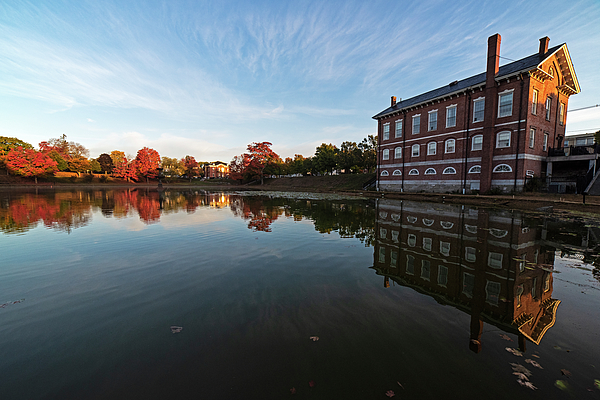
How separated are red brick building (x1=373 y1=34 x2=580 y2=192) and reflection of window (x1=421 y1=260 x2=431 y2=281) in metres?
25.8

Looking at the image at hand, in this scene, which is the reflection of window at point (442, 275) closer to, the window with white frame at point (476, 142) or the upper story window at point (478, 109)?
the window with white frame at point (476, 142)

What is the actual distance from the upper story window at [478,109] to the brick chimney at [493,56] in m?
2.00

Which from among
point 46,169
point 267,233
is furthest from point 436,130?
point 46,169

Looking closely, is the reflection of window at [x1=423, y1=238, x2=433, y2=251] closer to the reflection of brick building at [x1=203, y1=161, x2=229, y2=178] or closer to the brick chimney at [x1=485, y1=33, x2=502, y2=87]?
the brick chimney at [x1=485, y1=33, x2=502, y2=87]

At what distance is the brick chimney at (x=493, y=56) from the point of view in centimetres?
2482

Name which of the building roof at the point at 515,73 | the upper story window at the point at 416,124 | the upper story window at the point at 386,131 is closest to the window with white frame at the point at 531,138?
the building roof at the point at 515,73

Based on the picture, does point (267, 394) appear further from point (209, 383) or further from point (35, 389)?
point (35, 389)

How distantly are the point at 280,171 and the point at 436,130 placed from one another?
53931mm

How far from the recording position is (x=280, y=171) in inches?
3135

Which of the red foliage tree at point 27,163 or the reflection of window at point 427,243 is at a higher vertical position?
the red foliage tree at point 27,163

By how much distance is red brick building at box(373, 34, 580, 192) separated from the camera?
24.2m

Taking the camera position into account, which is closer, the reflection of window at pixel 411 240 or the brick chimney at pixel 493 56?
the reflection of window at pixel 411 240

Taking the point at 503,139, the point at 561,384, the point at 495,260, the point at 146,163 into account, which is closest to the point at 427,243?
the point at 495,260

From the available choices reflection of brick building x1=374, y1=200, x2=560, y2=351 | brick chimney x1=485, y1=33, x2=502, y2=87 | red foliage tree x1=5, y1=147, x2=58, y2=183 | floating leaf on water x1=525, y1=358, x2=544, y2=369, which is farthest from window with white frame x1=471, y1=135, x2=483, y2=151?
red foliage tree x1=5, y1=147, x2=58, y2=183
